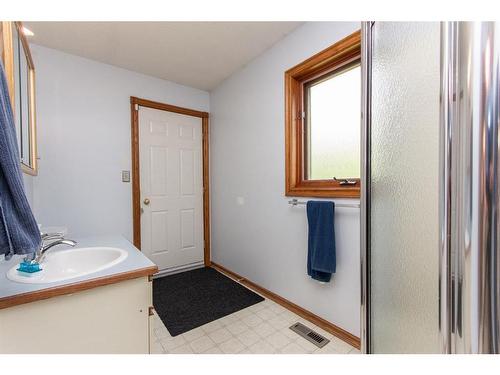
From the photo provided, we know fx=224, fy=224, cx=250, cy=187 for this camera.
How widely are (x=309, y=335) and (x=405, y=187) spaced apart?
136 cm

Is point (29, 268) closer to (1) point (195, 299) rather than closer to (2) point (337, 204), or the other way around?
(1) point (195, 299)

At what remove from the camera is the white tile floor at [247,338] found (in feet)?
4.53

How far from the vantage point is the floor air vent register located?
4.73 ft

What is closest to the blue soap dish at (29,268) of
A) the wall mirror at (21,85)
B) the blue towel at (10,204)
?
the blue towel at (10,204)

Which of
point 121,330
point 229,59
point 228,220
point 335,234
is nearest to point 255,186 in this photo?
point 228,220

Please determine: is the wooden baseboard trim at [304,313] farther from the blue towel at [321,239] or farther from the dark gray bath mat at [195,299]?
the blue towel at [321,239]

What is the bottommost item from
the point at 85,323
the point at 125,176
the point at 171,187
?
the point at 85,323

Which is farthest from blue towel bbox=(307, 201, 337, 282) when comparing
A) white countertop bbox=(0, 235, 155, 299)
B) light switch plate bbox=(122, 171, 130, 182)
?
light switch plate bbox=(122, 171, 130, 182)

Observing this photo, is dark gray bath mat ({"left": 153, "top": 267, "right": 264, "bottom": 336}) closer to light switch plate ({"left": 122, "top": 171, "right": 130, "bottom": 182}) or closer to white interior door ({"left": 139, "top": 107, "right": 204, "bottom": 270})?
white interior door ({"left": 139, "top": 107, "right": 204, "bottom": 270})

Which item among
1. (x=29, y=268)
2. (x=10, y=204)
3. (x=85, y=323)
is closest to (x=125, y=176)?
(x=29, y=268)

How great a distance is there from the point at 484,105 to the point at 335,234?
50.3 inches

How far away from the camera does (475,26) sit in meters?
0.36

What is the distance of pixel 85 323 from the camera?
80 cm
